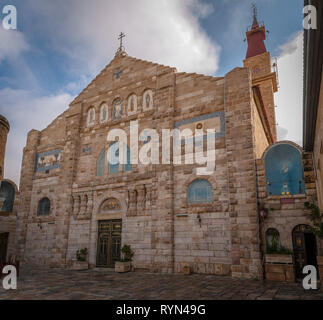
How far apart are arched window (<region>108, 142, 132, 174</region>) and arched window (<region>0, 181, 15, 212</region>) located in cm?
854

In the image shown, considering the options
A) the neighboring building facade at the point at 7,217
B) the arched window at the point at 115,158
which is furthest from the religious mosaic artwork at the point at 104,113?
the neighboring building facade at the point at 7,217

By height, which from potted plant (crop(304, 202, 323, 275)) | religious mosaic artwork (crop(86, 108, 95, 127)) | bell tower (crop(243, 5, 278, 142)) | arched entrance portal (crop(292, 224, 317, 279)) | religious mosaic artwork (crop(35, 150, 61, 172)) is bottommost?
arched entrance portal (crop(292, 224, 317, 279))

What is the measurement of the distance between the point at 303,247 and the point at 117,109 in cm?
1203

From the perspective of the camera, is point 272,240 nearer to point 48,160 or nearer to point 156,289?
point 156,289

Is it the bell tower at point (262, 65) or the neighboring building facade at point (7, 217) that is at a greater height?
the bell tower at point (262, 65)

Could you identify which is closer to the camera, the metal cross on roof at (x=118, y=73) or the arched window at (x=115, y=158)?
the arched window at (x=115, y=158)

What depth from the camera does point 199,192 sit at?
13.0m

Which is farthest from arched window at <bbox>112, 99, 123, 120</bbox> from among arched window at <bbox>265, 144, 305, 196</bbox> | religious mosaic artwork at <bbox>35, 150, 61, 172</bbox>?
arched window at <bbox>265, 144, 305, 196</bbox>

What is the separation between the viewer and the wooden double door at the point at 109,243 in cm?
1463

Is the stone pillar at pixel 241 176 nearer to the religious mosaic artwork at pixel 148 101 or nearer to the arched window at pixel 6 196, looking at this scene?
the religious mosaic artwork at pixel 148 101

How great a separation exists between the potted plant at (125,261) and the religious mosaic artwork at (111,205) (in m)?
2.24

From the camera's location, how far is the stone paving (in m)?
7.83

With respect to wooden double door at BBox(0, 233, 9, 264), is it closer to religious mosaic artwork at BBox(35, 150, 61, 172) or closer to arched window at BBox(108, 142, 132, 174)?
religious mosaic artwork at BBox(35, 150, 61, 172)

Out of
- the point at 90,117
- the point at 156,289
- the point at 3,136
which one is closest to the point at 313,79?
the point at 3,136
